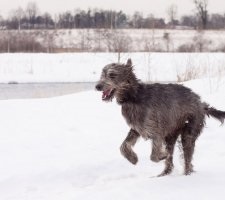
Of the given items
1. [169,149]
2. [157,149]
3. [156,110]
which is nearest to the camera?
[156,110]

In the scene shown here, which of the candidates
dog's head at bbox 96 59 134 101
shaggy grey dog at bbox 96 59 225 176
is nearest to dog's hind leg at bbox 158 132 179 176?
shaggy grey dog at bbox 96 59 225 176

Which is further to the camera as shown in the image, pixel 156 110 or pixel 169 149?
pixel 169 149

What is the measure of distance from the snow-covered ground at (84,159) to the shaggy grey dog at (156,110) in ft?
1.33

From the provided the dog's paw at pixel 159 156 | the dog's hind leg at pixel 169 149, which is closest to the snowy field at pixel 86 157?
the dog's hind leg at pixel 169 149

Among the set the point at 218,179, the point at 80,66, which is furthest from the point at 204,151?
the point at 80,66

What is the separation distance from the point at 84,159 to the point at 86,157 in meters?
0.11

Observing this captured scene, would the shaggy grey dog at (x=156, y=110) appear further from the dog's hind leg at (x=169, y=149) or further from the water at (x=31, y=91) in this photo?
the water at (x=31, y=91)

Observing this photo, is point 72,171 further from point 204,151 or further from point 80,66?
point 80,66

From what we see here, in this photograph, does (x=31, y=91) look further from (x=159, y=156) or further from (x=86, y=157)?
(x=159, y=156)

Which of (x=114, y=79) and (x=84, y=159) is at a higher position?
(x=114, y=79)

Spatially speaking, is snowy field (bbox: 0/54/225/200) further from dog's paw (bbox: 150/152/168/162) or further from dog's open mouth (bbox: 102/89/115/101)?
dog's open mouth (bbox: 102/89/115/101)

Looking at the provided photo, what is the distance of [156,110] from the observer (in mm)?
6480

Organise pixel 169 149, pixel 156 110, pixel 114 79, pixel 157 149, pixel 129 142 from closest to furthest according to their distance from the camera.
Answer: pixel 114 79 → pixel 156 110 → pixel 157 149 → pixel 129 142 → pixel 169 149

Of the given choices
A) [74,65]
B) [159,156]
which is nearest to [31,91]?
[74,65]
